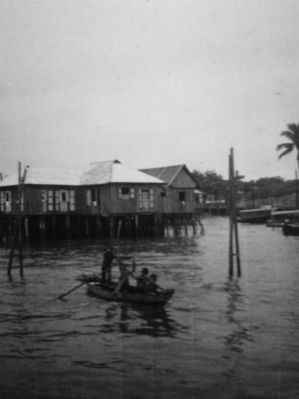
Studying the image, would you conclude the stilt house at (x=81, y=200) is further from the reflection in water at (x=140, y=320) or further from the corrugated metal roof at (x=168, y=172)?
the reflection in water at (x=140, y=320)

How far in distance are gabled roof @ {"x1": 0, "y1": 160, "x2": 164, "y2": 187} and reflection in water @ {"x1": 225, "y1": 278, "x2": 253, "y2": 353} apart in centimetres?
2290

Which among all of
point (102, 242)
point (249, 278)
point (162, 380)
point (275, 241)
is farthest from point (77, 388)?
point (275, 241)

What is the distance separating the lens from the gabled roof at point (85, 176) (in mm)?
42188

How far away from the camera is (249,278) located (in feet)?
73.8

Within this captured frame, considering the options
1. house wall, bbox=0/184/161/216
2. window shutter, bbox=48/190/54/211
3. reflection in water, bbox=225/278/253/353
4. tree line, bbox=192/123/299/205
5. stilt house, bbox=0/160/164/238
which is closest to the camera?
reflection in water, bbox=225/278/253/353

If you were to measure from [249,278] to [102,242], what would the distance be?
832 inches

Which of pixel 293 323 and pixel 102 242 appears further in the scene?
pixel 102 242

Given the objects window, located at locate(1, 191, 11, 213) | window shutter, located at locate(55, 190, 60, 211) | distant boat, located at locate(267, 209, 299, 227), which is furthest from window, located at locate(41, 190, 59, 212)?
distant boat, located at locate(267, 209, 299, 227)

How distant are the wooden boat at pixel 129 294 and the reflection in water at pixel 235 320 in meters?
2.14

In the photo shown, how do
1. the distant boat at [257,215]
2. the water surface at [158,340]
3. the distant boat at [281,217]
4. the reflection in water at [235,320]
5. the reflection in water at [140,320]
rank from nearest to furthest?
the water surface at [158,340]
the reflection in water at [235,320]
the reflection in water at [140,320]
the distant boat at [281,217]
the distant boat at [257,215]

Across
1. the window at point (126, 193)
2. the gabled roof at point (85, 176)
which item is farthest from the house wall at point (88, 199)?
the gabled roof at point (85, 176)

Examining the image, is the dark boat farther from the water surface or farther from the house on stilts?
the water surface

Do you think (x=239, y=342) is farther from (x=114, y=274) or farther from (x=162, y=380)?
(x=114, y=274)

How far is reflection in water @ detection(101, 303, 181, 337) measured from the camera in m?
13.8
